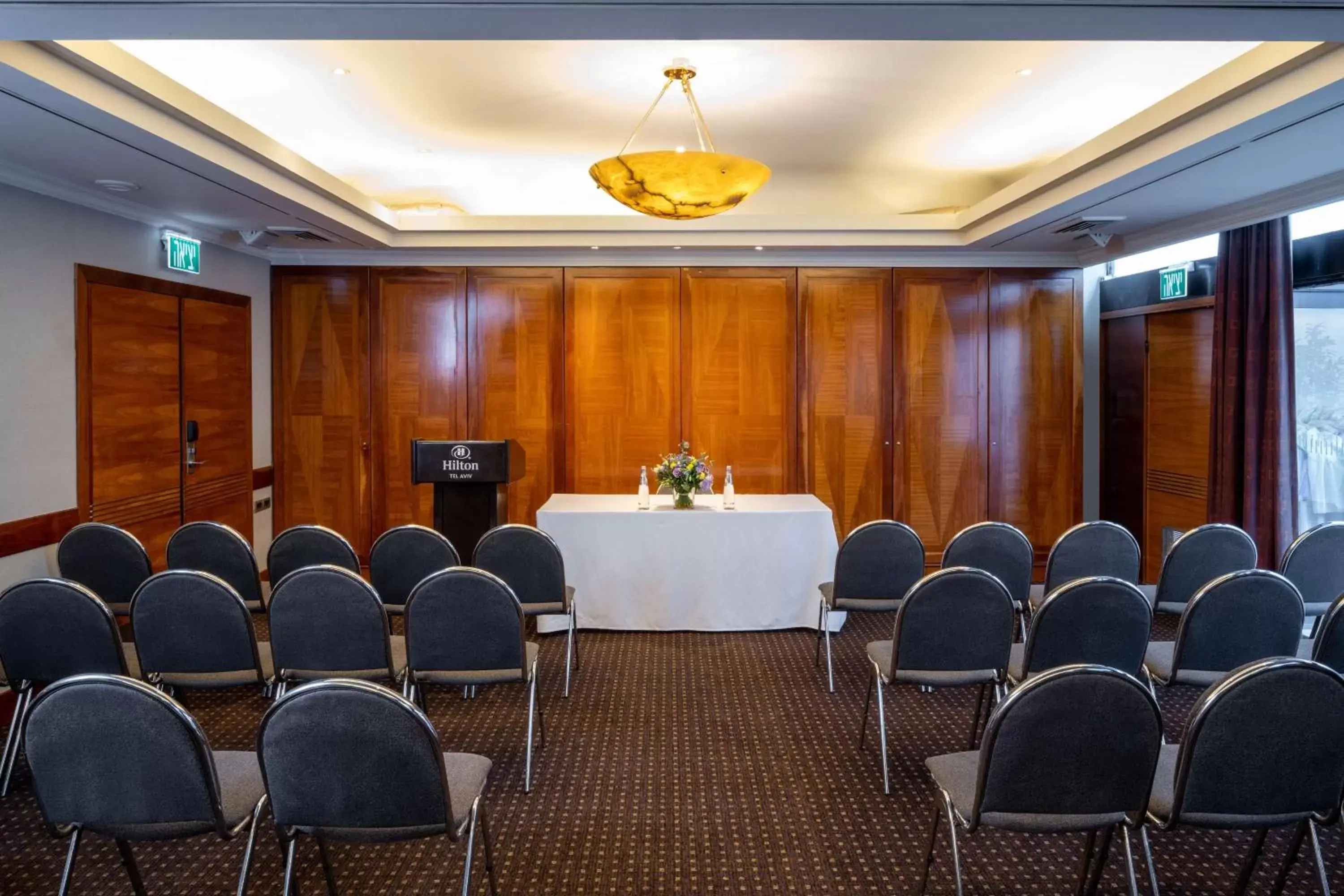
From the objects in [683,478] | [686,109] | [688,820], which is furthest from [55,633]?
[686,109]

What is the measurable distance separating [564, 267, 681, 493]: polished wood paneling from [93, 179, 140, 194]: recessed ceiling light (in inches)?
151

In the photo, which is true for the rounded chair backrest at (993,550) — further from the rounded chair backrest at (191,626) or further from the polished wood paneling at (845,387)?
the polished wood paneling at (845,387)

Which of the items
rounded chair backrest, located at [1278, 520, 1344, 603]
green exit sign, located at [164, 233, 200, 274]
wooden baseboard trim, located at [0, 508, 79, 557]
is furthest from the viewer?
A: green exit sign, located at [164, 233, 200, 274]

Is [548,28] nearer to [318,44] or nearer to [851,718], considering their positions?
[318,44]

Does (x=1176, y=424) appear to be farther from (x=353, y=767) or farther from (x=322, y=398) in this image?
(x=322, y=398)

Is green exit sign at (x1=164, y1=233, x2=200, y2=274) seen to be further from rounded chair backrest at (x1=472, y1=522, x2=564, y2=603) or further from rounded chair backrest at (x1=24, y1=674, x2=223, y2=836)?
rounded chair backrest at (x1=24, y1=674, x2=223, y2=836)

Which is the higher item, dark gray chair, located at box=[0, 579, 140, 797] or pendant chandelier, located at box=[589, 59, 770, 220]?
pendant chandelier, located at box=[589, 59, 770, 220]

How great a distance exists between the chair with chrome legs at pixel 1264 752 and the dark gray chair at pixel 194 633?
3.36 metres

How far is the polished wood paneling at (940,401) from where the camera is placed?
8570 millimetres

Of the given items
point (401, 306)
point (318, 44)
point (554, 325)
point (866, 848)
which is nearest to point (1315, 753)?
point (866, 848)

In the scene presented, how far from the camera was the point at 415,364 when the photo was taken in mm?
8562

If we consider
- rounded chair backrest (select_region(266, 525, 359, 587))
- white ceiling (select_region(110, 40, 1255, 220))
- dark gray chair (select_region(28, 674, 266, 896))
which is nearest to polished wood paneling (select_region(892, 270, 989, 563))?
white ceiling (select_region(110, 40, 1255, 220))

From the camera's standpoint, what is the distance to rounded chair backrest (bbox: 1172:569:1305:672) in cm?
346

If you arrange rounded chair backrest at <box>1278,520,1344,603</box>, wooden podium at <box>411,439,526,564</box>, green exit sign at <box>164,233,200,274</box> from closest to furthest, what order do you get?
rounded chair backrest at <box>1278,520,1344,603</box>
wooden podium at <box>411,439,526,564</box>
green exit sign at <box>164,233,200,274</box>
